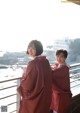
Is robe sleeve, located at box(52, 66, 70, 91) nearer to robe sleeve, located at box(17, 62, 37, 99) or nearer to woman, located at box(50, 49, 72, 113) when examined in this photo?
woman, located at box(50, 49, 72, 113)

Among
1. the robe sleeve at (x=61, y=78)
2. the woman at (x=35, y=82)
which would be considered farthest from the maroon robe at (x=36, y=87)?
the robe sleeve at (x=61, y=78)

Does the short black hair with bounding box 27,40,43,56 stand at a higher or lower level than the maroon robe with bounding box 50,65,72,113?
higher

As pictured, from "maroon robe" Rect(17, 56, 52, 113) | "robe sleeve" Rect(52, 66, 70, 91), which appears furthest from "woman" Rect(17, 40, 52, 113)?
"robe sleeve" Rect(52, 66, 70, 91)

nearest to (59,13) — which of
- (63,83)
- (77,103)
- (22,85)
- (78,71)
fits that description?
(78,71)

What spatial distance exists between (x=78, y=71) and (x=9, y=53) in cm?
127

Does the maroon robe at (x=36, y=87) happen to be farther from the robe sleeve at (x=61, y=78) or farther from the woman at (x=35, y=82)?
the robe sleeve at (x=61, y=78)

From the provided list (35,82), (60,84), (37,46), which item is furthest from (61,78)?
(37,46)

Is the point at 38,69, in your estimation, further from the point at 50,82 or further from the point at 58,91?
the point at 58,91

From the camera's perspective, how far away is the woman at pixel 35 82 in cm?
297

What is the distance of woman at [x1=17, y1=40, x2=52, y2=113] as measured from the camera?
2.97 m

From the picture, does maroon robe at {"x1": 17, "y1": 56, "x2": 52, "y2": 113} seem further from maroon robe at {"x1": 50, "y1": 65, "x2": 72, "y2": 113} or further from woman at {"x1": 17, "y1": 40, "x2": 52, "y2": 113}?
maroon robe at {"x1": 50, "y1": 65, "x2": 72, "y2": 113}

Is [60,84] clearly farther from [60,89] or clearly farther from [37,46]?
[37,46]

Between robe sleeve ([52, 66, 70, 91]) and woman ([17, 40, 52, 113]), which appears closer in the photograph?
woman ([17, 40, 52, 113])

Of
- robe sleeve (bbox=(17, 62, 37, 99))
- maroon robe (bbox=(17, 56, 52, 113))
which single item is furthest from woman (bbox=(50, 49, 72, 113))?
robe sleeve (bbox=(17, 62, 37, 99))
